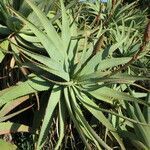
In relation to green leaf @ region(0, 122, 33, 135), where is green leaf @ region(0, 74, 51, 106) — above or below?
above

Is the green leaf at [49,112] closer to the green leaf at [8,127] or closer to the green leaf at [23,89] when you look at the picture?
the green leaf at [23,89]

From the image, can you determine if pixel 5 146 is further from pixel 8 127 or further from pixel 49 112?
pixel 49 112

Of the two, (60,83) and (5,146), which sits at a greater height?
(60,83)

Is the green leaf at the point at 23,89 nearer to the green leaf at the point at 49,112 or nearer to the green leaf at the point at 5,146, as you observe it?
the green leaf at the point at 49,112

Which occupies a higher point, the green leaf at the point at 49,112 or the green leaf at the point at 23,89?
the green leaf at the point at 23,89

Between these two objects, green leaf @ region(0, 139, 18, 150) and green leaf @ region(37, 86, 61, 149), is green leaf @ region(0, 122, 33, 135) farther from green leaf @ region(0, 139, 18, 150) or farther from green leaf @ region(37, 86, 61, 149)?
green leaf @ region(37, 86, 61, 149)

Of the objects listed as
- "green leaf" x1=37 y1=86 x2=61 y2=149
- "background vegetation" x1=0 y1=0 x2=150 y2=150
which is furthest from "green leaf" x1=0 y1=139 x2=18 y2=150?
"green leaf" x1=37 y1=86 x2=61 y2=149

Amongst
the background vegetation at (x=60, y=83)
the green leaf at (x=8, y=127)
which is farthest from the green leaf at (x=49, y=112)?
the green leaf at (x=8, y=127)

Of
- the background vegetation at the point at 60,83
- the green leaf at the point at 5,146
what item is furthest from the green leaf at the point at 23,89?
the green leaf at the point at 5,146

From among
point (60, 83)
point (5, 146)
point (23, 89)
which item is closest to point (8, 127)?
point (5, 146)

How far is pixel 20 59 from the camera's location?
109 inches

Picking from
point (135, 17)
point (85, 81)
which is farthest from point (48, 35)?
point (135, 17)

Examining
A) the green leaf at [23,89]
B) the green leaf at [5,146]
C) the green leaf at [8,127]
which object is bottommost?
the green leaf at [5,146]

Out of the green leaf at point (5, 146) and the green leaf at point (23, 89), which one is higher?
the green leaf at point (23, 89)
